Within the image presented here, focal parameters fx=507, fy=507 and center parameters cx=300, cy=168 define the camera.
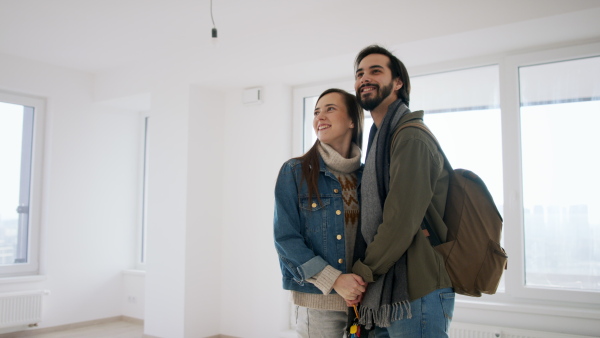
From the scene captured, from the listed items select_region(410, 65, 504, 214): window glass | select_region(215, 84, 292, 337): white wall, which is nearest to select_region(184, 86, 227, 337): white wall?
select_region(215, 84, 292, 337): white wall

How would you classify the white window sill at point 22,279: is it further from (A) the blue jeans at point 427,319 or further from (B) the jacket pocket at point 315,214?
(A) the blue jeans at point 427,319

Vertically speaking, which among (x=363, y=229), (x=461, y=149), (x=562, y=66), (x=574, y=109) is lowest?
(x=363, y=229)

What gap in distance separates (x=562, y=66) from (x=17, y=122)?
4.51m

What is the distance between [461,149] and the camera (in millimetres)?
3412

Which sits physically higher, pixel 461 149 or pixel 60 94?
pixel 60 94

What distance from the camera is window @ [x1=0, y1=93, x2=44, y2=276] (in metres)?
4.58

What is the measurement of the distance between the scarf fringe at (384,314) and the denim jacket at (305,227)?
0.53ft

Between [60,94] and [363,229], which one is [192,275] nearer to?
[60,94]

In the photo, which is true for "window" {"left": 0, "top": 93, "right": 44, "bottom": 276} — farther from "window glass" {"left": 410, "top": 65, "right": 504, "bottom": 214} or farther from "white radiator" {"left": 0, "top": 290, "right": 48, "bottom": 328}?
"window glass" {"left": 410, "top": 65, "right": 504, "bottom": 214}

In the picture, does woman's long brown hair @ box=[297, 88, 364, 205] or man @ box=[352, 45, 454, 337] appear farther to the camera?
woman's long brown hair @ box=[297, 88, 364, 205]

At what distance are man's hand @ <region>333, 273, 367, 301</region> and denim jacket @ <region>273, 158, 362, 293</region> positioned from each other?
0.26ft

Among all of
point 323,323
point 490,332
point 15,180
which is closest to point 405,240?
point 323,323

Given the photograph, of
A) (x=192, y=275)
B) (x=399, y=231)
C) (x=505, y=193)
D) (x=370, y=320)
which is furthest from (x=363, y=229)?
(x=192, y=275)

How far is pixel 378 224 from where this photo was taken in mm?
1497
